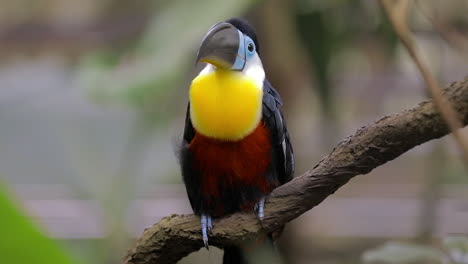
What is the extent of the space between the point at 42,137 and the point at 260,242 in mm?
1054

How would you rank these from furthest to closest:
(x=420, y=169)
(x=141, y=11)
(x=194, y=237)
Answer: (x=420, y=169)
(x=141, y=11)
(x=194, y=237)

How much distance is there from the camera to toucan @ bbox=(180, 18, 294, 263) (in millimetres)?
733

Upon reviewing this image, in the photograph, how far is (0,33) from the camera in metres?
1.67

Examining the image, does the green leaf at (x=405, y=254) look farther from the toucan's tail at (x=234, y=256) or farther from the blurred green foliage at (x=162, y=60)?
the blurred green foliage at (x=162, y=60)

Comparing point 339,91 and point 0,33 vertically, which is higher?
point 0,33

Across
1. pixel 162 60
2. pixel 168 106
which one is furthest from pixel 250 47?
pixel 168 106

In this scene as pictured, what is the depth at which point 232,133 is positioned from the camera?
30.0 inches

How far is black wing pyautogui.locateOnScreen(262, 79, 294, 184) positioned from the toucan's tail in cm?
8

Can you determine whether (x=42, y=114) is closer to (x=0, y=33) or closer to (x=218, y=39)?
(x=0, y=33)

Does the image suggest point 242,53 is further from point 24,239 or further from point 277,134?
point 24,239

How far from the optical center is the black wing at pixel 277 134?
78cm

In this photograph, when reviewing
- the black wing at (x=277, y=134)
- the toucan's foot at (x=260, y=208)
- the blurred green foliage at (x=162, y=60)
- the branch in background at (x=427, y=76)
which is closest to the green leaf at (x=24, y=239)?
the branch in background at (x=427, y=76)

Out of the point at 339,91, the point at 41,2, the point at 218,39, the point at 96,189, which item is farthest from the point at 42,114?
the point at 218,39

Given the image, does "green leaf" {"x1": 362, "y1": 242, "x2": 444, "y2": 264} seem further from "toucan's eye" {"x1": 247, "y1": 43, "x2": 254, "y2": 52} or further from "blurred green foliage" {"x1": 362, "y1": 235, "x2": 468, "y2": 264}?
"toucan's eye" {"x1": 247, "y1": 43, "x2": 254, "y2": 52}
